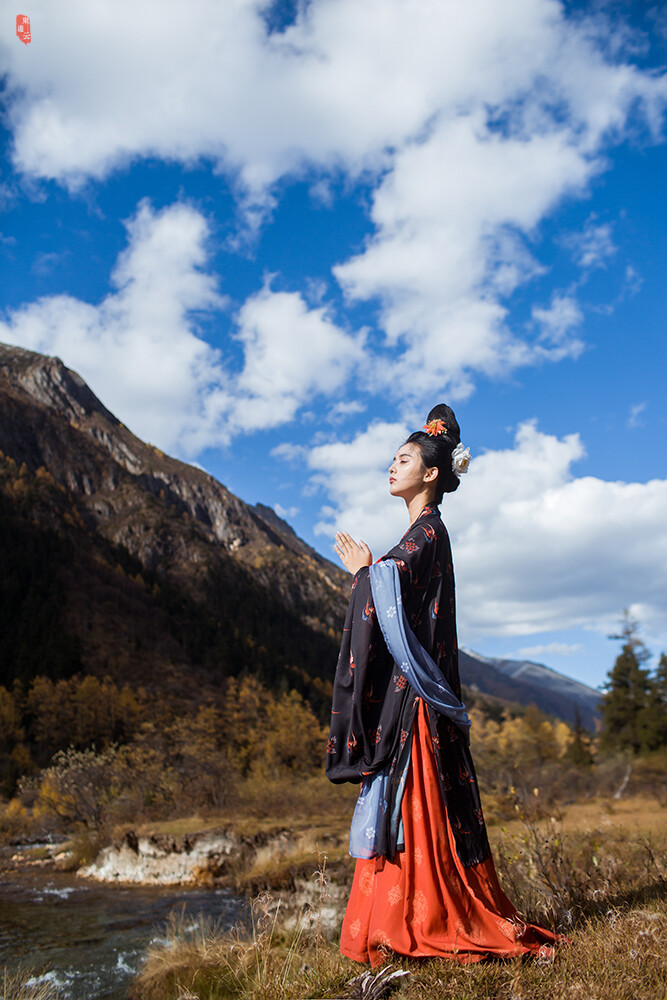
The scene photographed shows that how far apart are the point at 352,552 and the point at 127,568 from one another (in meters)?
109

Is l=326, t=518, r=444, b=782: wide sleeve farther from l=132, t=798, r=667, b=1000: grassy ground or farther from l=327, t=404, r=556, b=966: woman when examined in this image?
l=132, t=798, r=667, b=1000: grassy ground

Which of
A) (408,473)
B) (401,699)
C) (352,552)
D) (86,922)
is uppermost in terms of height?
(408,473)

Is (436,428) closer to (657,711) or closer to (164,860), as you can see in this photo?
(164,860)

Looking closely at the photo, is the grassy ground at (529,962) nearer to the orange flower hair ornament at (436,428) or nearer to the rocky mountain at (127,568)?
the orange flower hair ornament at (436,428)

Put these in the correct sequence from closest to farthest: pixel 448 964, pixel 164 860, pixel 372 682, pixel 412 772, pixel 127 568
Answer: pixel 448 964
pixel 412 772
pixel 372 682
pixel 164 860
pixel 127 568

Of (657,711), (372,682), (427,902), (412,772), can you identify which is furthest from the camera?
(657,711)

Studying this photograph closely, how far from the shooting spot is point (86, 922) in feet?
37.5

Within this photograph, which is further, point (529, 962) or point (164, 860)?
point (164, 860)

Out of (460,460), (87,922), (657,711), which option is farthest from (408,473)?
(657,711)

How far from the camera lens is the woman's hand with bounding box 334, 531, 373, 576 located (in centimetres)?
371

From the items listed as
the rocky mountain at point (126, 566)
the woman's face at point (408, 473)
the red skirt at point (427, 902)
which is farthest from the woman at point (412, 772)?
the rocky mountain at point (126, 566)

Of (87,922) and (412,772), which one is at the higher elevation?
(412,772)

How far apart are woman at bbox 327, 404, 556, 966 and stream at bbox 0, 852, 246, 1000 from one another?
303 cm

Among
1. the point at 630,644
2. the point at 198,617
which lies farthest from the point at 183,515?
the point at 630,644
